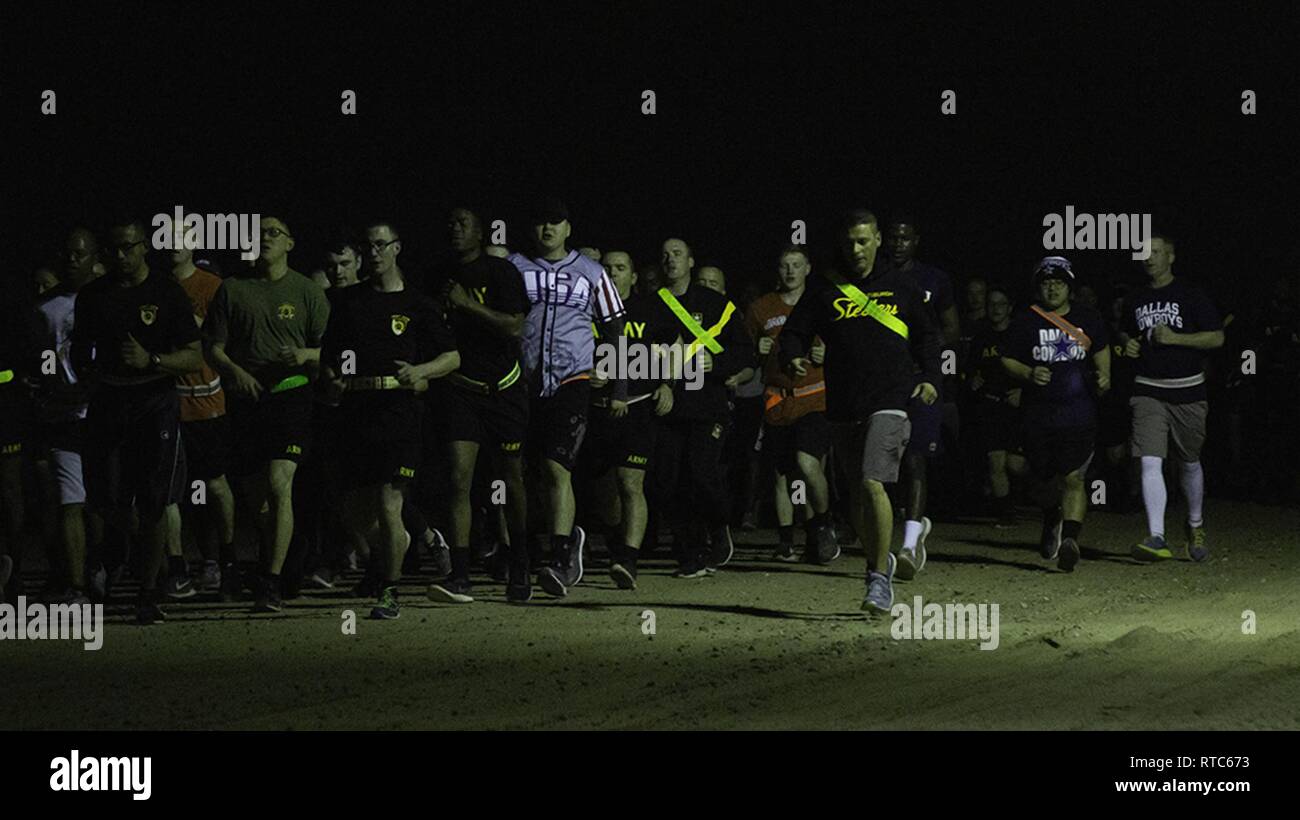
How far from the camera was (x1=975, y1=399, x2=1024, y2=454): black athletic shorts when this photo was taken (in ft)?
58.7

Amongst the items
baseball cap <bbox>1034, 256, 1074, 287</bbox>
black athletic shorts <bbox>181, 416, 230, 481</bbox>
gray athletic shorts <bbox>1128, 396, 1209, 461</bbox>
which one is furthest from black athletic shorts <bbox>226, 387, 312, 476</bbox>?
gray athletic shorts <bbox>1128, 396, 1209, 461</bbox>

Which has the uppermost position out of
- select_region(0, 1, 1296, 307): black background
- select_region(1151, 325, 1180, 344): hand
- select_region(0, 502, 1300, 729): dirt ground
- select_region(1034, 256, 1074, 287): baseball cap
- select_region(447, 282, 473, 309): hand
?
select_region(0, 1, 1296, 307): black background

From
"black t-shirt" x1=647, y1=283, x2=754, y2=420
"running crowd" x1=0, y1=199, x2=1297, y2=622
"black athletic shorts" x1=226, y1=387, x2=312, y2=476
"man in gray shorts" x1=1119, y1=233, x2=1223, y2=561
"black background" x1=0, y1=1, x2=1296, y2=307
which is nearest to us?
"running crowd" x1=0, y1=199, x2=1297, y2=622

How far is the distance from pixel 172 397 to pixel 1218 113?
19.6m

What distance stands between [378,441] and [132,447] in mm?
1356

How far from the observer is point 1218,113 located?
1089 inches

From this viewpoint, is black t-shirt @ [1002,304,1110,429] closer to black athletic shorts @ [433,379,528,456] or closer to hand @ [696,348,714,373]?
hand @ [696,348,714,373]

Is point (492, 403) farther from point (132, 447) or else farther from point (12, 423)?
point (12, 423)

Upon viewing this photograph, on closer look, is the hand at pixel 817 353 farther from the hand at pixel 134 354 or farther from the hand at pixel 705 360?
the hand at pixel 134 354

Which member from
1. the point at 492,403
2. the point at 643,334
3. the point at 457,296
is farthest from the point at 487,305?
the point at 643,334

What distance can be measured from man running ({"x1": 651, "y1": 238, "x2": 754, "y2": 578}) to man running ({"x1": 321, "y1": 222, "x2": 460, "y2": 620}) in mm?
2463

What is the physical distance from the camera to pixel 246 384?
1180 centimetres

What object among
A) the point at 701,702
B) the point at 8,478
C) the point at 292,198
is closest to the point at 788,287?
the point at 8,478

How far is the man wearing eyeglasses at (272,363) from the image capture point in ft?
38.7
